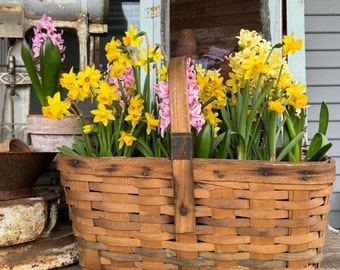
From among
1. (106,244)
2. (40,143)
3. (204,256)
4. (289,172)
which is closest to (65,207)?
(40,143)

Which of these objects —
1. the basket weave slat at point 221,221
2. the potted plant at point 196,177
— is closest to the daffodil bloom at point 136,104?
the potted plant at point 196,177

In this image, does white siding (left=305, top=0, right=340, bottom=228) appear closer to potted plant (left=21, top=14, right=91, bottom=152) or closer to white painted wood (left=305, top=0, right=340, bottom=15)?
white painted wood (left=305, top=0, right=340, bottom=15)

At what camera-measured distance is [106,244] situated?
0.78 metres

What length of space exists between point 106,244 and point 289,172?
0.35 meters

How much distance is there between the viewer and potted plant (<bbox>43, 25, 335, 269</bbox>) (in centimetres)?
70

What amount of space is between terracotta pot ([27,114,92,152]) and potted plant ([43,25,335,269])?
0.66 feet

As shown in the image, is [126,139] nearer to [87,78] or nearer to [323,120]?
[87,78]

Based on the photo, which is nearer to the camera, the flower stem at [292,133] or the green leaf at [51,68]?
the flower stem at [292,133]

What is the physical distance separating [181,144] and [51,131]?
467 millimetres

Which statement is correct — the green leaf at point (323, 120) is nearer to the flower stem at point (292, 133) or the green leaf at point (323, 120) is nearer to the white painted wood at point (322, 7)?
the flower stem at point (292, 133)

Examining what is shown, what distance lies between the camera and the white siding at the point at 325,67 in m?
2.56

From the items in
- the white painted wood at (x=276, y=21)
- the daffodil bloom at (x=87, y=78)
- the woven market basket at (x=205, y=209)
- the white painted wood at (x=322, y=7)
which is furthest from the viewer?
the white painted wood at (x=322, y=7)

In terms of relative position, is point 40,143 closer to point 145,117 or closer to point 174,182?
point 145,117

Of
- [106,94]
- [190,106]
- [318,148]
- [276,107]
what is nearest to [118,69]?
[106,94]
